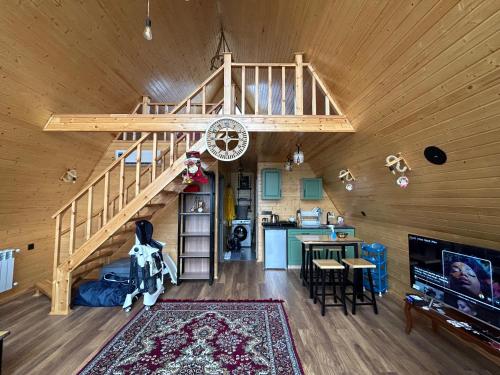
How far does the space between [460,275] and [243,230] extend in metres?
5.59

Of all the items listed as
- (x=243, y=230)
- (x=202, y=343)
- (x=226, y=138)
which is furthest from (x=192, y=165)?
(x=243, y=230)

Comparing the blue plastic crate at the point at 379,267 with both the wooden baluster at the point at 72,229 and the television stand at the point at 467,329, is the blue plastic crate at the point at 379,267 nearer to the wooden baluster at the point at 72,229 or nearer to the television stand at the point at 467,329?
the television stand at the point at 467,329

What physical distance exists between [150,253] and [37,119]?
7.26 ft

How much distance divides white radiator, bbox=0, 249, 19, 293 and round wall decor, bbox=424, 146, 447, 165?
544 centimetres

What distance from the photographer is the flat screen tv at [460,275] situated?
1985 mm

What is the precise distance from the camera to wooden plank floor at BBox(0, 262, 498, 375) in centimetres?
210

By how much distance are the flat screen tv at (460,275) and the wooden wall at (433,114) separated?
332 millimetres

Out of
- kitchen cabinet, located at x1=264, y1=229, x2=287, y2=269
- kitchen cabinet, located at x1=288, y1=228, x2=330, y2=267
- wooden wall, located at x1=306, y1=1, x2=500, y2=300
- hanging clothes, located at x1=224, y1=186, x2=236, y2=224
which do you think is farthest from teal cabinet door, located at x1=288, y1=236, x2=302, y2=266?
hanging clothes, located at x1=224, y1=186, x2=236, y2=224

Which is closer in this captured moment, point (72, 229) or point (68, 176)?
point (72, 229)

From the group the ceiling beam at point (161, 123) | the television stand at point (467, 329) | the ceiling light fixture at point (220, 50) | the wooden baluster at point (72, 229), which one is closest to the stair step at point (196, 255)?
the wooden baluster at point (72, 229)

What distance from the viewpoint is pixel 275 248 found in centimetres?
501

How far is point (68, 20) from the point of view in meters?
2.32

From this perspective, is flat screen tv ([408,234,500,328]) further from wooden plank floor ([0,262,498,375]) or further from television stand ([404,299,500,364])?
wooden plank floor ([0,262,498,375])

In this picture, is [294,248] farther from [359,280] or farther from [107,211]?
[107,211]
